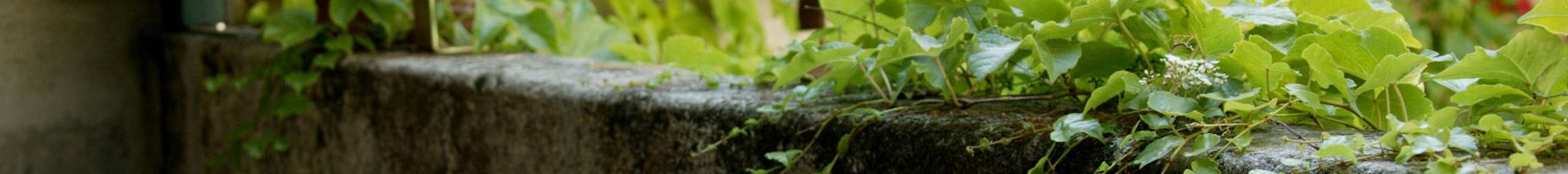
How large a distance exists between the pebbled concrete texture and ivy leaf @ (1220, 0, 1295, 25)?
9 centimetres

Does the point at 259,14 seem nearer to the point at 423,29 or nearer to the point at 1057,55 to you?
the point at 423,29

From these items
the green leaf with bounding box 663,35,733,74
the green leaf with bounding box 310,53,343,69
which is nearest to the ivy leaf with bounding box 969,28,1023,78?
the green leaf with bounding box 663,35,733,74

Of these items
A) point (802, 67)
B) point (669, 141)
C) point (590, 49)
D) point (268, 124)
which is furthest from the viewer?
point (590, 49)

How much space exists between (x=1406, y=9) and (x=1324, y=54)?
3663 mm

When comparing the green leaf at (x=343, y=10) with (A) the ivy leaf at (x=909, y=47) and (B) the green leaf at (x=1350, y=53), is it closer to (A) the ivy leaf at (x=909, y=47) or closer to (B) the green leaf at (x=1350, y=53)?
(A) the ivy leaf at (x=909, y=47)

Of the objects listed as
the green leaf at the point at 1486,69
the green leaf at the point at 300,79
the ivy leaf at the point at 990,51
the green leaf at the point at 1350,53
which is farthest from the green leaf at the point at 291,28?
the green leaf at the point at 1486,69

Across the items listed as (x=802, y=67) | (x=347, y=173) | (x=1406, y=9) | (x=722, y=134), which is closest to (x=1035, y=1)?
(x=802, y=67)

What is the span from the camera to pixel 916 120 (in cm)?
124

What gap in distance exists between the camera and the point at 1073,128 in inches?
40.8

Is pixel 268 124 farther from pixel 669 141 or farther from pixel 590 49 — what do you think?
pixel 669 141

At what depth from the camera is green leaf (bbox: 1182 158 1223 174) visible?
924 millimetres

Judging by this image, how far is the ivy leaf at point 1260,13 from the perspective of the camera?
110 centimetres

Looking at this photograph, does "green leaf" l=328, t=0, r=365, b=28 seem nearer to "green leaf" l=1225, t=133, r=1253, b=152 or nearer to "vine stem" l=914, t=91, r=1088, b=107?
"vine stem" l=914, t=91, r=1088, b=107

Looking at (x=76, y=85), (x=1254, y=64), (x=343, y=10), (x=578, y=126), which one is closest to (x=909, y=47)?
(x=1254, y=64)
